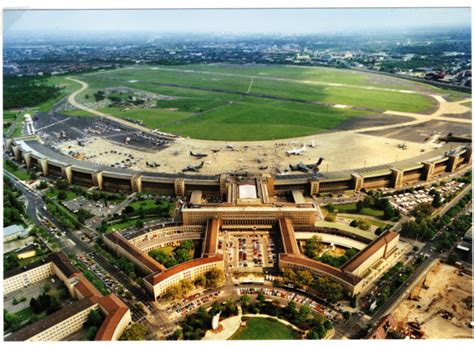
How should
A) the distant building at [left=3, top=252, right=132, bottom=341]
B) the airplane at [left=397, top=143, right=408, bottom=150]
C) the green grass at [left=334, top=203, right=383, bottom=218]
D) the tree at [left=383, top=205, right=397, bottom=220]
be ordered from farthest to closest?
the airplane at [left=397, top=143, right=408, bottom=150]
the green grass at [left=334, top=203, right=383, bottom=218]
the tree at [left=383, top=205, right=397, bottom=220]
the distant building at [left=3, top=252, right=132, bottom=341]

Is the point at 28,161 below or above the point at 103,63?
below

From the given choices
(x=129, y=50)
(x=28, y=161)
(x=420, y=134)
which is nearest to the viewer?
(x=28, y=161)

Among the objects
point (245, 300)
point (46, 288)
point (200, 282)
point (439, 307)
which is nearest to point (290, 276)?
point (245, 300)

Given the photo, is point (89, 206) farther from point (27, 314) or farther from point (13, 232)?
point (27, 314)

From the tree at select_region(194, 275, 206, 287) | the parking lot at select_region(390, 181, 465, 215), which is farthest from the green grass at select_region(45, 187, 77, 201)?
the parking lot at select_region(390, 181, 465, 215)

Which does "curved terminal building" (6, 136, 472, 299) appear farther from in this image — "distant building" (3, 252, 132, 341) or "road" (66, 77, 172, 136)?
"road" (66, 77, 172, 136)

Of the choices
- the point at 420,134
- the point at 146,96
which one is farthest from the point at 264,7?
the point at 146,96

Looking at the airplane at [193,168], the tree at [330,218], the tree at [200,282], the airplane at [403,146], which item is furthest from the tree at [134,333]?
the airplane at [403,146]
